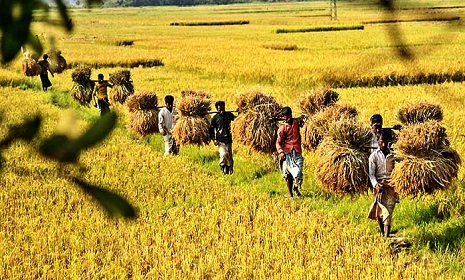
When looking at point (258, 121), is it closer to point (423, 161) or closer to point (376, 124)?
point (376, 124)

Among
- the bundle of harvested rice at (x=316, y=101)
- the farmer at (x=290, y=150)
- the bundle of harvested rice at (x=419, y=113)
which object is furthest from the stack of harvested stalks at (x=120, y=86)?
the bundle of harvested rice at (x=419, y=113)

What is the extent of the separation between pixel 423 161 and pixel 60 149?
5029 mm

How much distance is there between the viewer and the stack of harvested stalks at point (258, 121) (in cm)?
766

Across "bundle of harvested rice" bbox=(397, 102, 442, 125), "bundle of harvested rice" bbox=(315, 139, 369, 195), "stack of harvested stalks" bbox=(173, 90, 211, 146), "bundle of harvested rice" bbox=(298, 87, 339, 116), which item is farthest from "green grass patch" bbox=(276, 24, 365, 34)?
"bundle of harvested rice" bbox=(315, 139, 369, 195)

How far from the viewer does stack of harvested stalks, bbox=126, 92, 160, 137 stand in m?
9.48

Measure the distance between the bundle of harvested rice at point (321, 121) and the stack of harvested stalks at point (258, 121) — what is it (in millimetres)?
427

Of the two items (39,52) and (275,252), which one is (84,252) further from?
(39,52)

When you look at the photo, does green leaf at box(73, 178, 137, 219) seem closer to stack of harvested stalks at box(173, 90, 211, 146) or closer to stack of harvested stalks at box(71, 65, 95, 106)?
stack of harvested stalks at box(173, 90, 211, 146)

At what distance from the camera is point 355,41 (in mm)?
27859

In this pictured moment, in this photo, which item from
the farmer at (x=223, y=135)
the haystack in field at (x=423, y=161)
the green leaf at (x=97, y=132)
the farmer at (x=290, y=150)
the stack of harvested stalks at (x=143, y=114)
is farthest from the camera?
the stack of harvested stalks at (x=143, y=114)

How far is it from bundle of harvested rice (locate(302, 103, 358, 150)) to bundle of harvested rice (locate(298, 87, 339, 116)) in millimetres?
320

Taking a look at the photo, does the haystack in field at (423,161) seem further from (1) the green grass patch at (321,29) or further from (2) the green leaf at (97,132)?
(1) the green grass patch at (321,29)

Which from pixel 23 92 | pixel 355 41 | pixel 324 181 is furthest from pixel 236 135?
pixel 355 41

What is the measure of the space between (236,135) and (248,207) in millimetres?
1899
